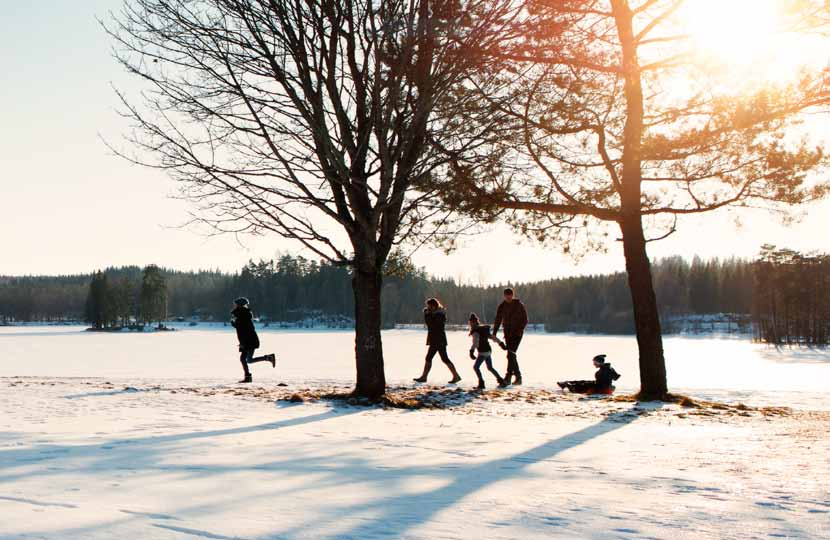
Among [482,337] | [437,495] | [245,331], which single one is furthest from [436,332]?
[437,495]

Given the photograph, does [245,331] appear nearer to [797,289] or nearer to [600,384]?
[600,384]

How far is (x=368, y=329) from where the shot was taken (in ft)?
37.1

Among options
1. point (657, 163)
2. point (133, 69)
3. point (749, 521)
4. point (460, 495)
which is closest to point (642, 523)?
point (749, 521)

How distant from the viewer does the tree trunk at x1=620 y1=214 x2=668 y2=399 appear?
12234 millimetres

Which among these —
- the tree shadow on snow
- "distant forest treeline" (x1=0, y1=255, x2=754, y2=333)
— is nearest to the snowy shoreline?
the tree shadow on snow

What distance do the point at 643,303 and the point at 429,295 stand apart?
14329cm

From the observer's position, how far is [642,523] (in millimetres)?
3789

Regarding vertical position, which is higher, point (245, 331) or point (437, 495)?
point (245, 331)

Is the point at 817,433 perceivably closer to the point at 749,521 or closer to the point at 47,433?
the point at 749,521

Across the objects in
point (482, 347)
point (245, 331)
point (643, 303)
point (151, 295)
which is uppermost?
point (151, 295)

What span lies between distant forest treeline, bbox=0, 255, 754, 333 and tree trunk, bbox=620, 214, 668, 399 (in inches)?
3842

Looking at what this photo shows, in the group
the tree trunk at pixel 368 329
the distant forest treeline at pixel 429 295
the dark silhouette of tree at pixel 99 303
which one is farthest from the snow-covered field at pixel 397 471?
the dark silhouette of tree at pixel 99 303

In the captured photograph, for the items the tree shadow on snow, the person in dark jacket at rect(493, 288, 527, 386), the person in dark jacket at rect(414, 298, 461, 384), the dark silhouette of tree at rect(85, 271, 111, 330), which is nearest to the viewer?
the tree shadow on snow

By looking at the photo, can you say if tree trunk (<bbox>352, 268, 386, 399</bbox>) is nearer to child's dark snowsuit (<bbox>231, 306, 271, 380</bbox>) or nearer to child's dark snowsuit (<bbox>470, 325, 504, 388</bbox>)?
child's dark snowsuit (<bbox>470, 325, 504, 388</bbox>)
